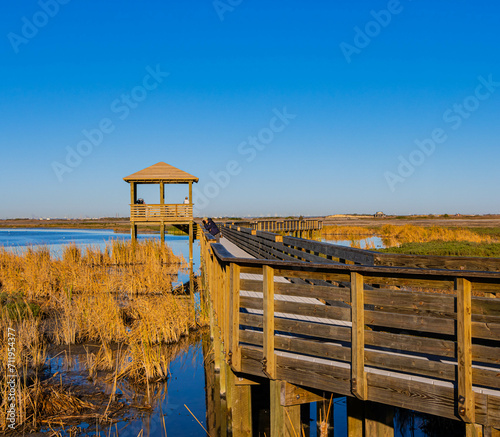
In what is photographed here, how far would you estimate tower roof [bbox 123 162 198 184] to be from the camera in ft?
80.1

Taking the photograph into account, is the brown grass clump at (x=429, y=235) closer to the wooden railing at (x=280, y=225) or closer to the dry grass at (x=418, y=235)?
the dry grass at (x=418, y=235)

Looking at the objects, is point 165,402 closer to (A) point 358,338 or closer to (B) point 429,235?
(A) point 358,338

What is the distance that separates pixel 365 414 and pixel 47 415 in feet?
15.7

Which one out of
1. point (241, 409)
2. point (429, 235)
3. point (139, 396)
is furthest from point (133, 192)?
point (429, 235)

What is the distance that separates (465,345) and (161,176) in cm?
2233

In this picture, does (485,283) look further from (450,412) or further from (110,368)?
(110,368)

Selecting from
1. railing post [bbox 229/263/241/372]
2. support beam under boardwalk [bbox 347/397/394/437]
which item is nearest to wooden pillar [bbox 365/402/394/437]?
support beam under boardwalk [bbox 347/397/394/437]

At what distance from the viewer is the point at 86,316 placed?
37.4 ft

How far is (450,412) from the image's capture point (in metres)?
3.56

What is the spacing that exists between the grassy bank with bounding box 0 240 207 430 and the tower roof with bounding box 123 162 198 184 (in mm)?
4132

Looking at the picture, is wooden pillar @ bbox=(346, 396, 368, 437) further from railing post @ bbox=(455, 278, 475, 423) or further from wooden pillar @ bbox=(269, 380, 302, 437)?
railing post @ bbox=(455, 278, 475, 423)

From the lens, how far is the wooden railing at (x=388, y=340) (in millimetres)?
3420

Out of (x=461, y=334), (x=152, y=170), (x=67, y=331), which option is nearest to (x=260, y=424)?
(x=461, y=334)

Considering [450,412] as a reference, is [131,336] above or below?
below
